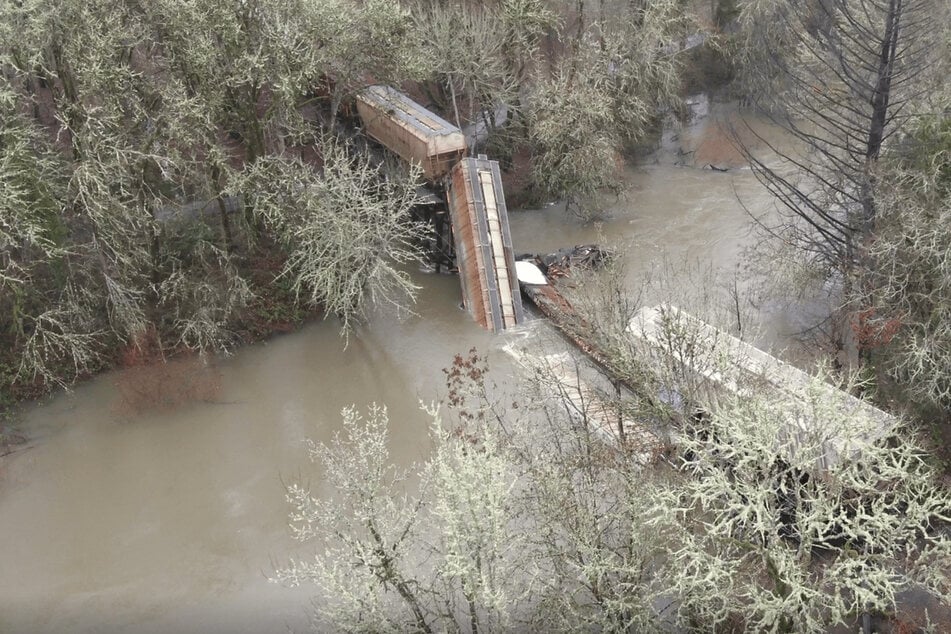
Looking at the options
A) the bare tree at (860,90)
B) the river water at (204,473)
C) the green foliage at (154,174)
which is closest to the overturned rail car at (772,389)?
the bare tree at (860,90)

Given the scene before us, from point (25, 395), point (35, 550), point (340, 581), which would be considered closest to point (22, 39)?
point (25, 395)

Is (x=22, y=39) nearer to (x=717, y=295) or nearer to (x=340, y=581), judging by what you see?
(x=340, y=581)

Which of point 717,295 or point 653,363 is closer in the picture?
point 653,363

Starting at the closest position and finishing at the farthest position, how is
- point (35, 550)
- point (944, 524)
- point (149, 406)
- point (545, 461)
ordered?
1. point (545, 461)
2. point (944, 524)
3. point (35, 550)
4. point (149, 406)

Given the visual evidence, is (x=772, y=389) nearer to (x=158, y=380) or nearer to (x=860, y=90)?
(x=860, y=90)

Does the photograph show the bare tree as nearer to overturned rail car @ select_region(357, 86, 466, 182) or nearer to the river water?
the river water

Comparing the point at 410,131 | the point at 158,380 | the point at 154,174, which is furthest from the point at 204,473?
the point at 410,131

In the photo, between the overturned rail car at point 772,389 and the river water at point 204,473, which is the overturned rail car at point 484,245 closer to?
the river water at point 204,473

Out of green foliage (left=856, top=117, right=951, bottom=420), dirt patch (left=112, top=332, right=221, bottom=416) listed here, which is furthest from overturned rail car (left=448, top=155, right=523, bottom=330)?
green foliage (left=856, top=117, right=951, bottom=420)
